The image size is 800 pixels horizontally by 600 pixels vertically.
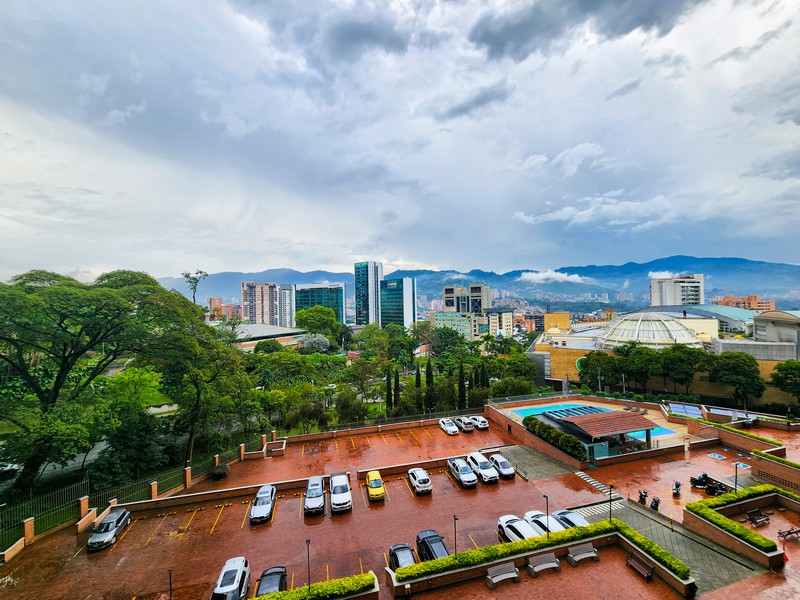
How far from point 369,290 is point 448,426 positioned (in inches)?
4963

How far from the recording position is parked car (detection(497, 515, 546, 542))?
13.3 meters

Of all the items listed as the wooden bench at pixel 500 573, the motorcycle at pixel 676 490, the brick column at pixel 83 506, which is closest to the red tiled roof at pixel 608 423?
the motorcycle at pixel 676 490

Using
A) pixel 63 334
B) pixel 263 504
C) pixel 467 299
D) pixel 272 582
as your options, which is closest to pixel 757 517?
pixel 272 582

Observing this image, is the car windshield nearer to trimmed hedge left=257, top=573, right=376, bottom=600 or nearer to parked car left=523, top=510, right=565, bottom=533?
trimmed hedge left=257, top=573, right=376, bottom=600

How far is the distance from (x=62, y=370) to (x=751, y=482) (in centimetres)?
3514

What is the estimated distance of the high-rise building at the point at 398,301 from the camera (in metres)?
139

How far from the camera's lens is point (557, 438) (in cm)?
2200

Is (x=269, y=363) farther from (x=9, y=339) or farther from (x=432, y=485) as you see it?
(x=432, y=485)

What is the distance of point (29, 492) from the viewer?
1791 cm

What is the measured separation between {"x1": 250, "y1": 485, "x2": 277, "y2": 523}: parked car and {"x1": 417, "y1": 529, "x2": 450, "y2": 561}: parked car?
24.1 ft

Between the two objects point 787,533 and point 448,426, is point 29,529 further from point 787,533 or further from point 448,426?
point 787,533

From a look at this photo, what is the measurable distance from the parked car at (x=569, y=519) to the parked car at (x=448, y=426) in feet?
41.9

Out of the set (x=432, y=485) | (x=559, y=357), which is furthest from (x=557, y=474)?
(x=559, y=357)

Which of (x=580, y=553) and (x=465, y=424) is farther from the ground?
(x=580, y=553)
